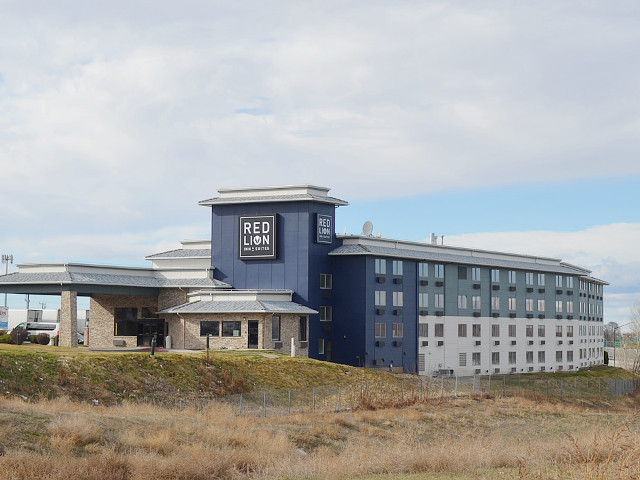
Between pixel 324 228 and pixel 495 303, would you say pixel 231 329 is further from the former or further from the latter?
pixel 495 303

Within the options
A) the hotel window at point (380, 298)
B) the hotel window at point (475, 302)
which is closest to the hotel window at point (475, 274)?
the hotel window at point (475, 302)

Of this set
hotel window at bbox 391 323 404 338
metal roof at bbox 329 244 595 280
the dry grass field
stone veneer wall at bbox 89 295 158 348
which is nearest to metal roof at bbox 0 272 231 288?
stone veneer wall at bbox 89 295 158 348

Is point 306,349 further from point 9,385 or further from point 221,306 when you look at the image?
point 9,385

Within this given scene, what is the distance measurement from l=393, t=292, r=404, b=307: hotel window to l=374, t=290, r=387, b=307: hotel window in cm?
116

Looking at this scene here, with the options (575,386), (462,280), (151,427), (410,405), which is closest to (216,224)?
(462,280)

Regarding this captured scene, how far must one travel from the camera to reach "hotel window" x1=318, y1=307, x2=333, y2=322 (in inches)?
2763

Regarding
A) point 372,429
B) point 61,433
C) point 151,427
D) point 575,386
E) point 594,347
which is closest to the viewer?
point 61,433

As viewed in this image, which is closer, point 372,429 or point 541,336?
point 372,429

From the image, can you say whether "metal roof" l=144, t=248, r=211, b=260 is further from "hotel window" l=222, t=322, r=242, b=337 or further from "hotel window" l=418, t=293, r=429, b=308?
"hotel window" l=418, t=293, r=429, b=308

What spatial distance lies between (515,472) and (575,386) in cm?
5983

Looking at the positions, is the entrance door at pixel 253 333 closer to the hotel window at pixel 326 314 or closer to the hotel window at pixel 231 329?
the hotel window at pixel 231 329

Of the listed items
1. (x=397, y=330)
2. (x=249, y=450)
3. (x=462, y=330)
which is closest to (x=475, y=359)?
(x=462, y=330)

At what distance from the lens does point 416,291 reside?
7400cm

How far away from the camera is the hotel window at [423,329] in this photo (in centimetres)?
7398
